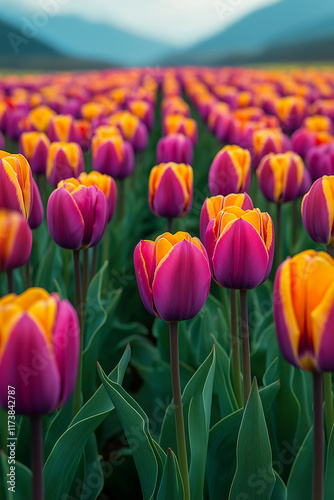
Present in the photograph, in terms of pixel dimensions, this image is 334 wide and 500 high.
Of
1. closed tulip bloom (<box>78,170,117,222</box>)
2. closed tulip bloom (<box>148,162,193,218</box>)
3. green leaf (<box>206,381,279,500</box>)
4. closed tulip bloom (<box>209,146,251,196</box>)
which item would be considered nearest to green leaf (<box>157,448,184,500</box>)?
green leaf (<box>206,381,279,500</box>)

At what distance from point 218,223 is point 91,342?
0.82m

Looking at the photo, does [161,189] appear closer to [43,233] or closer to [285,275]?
[43,233]

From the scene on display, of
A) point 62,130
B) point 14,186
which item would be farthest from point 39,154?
point 14,186

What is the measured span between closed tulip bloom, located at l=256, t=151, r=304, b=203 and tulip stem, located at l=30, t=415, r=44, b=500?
1.77m

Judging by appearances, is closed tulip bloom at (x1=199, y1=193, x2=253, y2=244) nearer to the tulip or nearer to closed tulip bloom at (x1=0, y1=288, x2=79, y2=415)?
closed tulip bloom at (x1=0, y1=288, x2=79, y2=415)

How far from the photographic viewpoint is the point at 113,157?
2.87 metres

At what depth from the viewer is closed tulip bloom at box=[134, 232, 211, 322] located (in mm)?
1149

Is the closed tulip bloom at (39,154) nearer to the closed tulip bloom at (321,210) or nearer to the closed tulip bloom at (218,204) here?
the closed tulip bloom at (218,204)

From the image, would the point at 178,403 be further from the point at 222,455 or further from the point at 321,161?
the point at 321,161

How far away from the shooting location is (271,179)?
8.02 ft

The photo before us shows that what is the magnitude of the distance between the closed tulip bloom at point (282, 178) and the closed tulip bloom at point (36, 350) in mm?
1737

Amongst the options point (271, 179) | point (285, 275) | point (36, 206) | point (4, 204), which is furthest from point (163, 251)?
point (271, 179)

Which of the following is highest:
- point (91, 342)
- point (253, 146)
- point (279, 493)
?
point (253, 146)

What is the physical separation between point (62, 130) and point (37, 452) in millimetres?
3029
